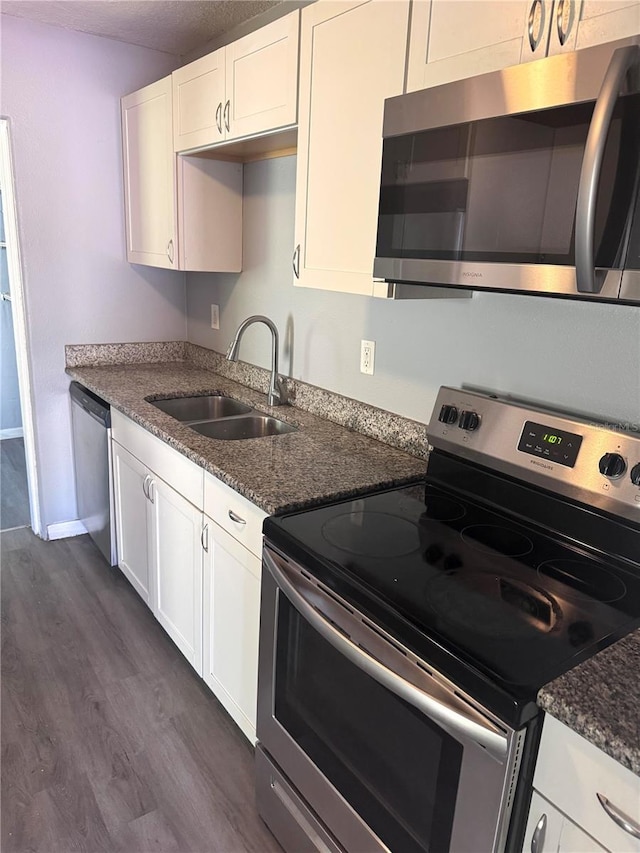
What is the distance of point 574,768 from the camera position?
34.7 inches

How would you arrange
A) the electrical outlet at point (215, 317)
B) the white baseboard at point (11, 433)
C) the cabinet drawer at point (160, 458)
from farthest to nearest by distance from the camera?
the white baseboard at point (11, 433) → the electrical outlet at point (215, 317) → the cabinet drawer at point (160, 458)

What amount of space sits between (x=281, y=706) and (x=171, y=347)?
228cm

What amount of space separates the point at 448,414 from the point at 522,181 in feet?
2.20

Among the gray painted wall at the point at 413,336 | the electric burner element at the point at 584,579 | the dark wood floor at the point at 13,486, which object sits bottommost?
the dark wood floor at the point at 13,486

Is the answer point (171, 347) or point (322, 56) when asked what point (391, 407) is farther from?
point (171, 347)

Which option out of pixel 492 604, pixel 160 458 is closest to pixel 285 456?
pixel 160 458

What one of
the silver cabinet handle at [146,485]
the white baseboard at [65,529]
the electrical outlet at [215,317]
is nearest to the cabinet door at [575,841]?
the silver cabinet handle at [146,485]

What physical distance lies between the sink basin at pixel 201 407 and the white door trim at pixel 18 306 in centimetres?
89

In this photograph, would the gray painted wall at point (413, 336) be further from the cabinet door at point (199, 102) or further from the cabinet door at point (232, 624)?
the cabinet door at point (232, 624)

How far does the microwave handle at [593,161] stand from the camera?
0.94 metres

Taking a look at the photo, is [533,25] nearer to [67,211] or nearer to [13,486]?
[67,211]

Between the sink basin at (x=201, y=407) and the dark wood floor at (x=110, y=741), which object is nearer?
the dark wood floor at (x=110, y=741)

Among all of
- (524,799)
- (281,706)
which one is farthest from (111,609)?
(524,799)

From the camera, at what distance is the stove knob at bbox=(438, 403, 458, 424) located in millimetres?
1645
